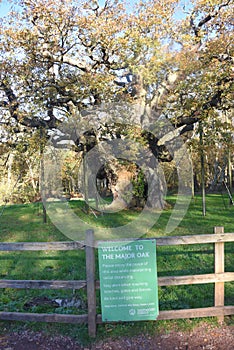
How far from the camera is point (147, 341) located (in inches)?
141

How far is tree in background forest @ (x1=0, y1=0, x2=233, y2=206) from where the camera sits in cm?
1009

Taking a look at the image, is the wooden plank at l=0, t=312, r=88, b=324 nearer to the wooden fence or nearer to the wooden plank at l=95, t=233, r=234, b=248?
the wooden fence

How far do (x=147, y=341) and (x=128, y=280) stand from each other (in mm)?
707

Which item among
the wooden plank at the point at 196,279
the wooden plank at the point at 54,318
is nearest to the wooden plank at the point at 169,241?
the wooden plank at the point at 196,279

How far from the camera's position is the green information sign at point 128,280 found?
146 inches

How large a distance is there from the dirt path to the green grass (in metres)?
0.13

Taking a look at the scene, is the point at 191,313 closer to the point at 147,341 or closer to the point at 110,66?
the point at 147,341

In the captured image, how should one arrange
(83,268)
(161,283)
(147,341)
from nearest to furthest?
(147,341) < (161,283) < (83,268)

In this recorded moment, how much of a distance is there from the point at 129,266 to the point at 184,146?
10.2 m

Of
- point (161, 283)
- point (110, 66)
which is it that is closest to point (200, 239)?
point (161, 283)

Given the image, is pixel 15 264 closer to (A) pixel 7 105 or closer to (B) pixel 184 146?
(A) pixel 7 105

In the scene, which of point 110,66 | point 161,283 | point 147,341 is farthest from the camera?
point 110,66

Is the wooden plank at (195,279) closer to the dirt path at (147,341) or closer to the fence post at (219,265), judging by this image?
the fence post at (219,265)

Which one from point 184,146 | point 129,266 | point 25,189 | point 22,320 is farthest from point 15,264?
point 25,189
